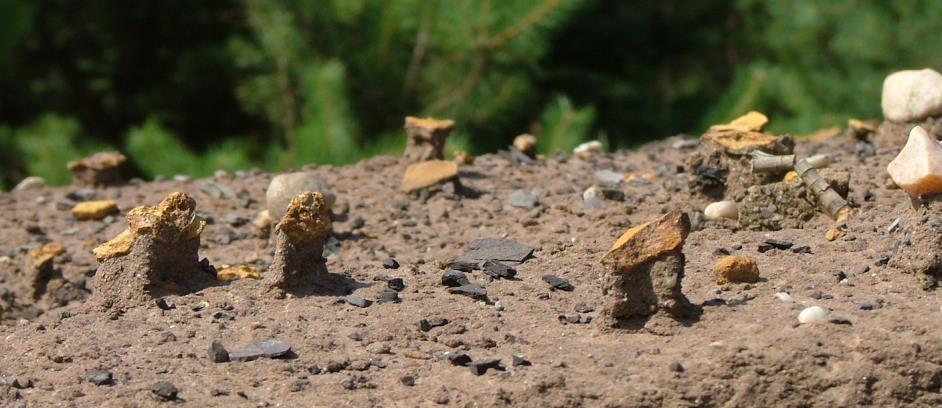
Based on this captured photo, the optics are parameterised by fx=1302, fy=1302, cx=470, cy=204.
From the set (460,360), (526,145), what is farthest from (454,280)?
(526,145)

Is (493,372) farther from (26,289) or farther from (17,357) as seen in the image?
(26,289)

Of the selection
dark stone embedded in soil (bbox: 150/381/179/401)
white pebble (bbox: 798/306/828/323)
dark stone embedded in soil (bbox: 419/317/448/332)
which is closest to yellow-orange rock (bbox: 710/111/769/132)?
white pebble (bbox: 798/306/828/323)

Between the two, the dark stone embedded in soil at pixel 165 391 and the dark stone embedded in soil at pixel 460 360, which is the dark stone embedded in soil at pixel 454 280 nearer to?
the dark stone embedded in soil at pixel 460 360

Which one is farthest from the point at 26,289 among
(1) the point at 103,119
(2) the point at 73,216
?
(1) the point at 103,119

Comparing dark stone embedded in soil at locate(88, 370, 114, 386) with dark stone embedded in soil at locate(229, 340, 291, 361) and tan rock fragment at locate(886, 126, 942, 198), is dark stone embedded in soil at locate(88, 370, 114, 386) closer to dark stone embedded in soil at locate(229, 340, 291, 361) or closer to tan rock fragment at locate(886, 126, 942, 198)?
dark stone embedded in soil at locate(229, 340, 291, 361)

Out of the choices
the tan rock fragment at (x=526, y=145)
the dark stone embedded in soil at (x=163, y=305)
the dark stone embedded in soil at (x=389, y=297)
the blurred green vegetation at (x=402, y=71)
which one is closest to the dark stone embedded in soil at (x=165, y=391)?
the dark stone embedded in soil at (x=163, y=305)
